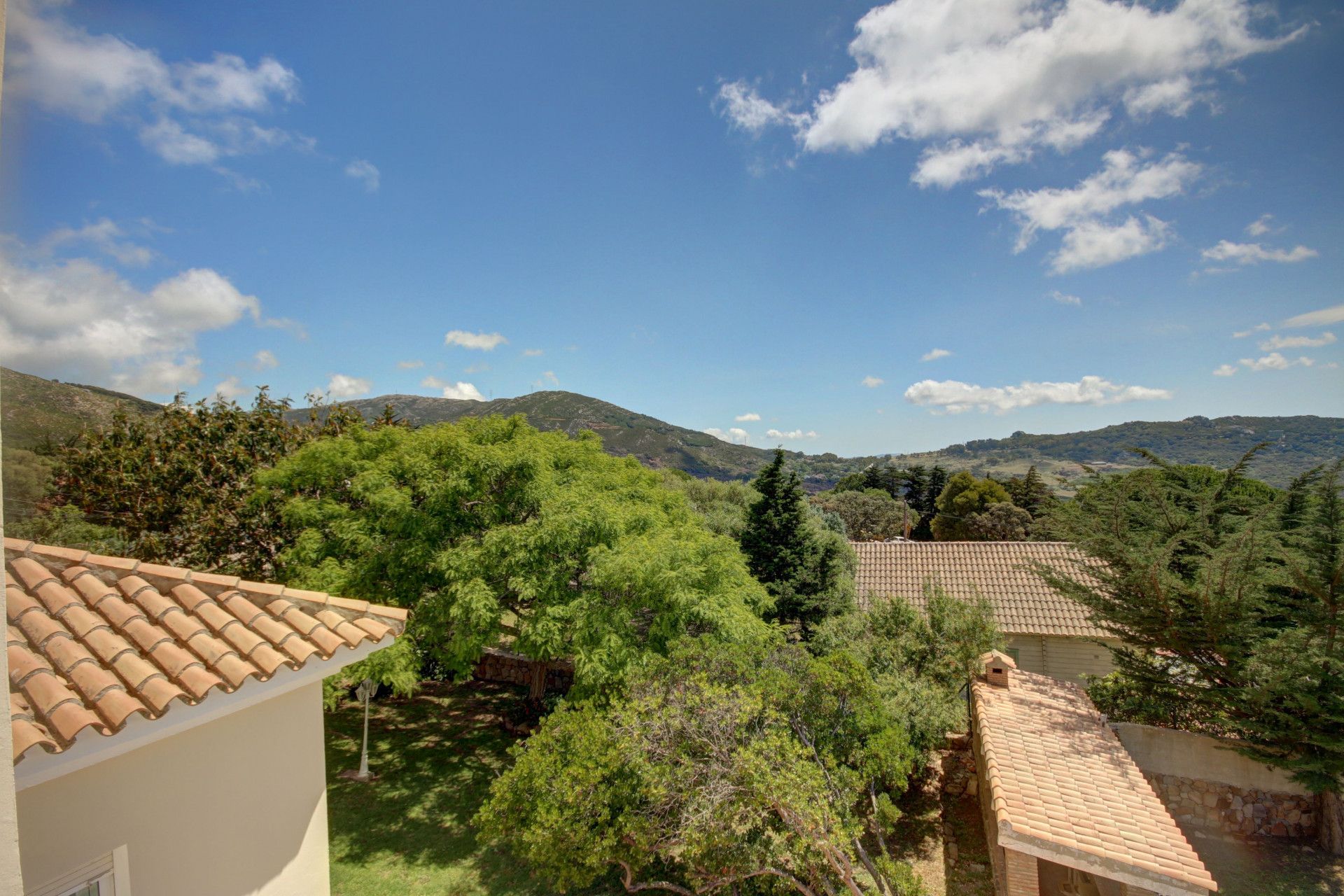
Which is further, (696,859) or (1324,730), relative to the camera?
(1324,730)

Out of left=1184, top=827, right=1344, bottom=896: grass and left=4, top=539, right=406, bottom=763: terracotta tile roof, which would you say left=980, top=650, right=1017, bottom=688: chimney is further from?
left=4, top=539, right=406, bottom=763: terracotta tile roof

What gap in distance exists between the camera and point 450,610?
9719 mm

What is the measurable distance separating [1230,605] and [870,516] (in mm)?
44184

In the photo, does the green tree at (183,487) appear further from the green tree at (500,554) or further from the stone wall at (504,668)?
the stone wall at (504,668)

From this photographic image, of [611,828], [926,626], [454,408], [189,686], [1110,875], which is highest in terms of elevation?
[454,408]

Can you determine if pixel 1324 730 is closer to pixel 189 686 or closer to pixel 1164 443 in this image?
pixel 189 686

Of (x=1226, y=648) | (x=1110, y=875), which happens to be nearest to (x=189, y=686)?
(x=1110, y=875)

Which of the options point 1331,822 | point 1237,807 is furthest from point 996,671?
point 1331,822

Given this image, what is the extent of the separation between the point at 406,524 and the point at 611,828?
6.47 m

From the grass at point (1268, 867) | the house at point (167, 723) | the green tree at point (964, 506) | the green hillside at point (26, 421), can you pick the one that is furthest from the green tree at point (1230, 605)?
the green tree at point (964, 506)

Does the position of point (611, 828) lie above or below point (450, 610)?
below

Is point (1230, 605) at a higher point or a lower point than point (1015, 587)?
higher

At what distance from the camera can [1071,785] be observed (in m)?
8.48

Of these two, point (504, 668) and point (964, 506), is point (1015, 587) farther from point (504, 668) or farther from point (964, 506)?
point (964, 506)
